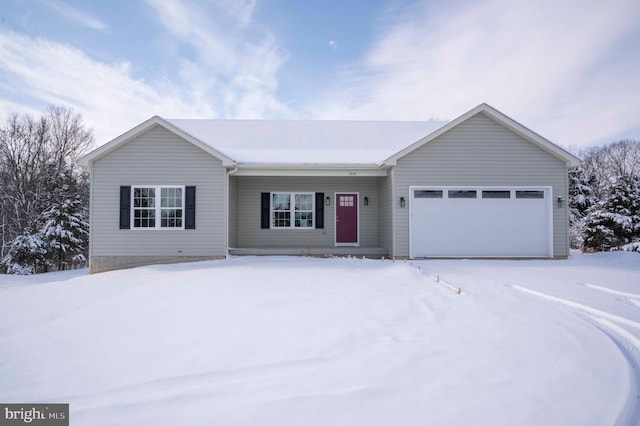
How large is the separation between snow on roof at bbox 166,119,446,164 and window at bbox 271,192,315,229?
1538mm

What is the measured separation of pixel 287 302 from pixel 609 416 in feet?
12.6

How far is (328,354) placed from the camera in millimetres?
3377

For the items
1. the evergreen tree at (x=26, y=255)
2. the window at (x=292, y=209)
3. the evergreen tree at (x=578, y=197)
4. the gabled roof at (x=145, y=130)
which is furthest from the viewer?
the evergreen tree at (x=578, y=197)

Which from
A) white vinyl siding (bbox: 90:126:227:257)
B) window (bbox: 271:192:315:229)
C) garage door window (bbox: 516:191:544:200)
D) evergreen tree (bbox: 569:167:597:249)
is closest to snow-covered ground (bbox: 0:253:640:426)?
white vinyl siding (bbox: 90:126:227:257)

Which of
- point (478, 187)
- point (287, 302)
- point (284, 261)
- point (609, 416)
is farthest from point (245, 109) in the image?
point (609, 416)

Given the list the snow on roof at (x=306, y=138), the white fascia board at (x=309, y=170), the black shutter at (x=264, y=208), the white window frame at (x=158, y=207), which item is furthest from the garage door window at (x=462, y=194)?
the white window frame at (x=158, y=207)

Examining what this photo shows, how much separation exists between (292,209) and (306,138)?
291 centimetres

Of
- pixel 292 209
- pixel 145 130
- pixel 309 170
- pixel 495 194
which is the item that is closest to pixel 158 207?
pixel 145 130

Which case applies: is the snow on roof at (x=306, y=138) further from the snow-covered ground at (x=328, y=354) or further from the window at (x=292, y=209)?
the snow-covered ground at (x=328, y=354)

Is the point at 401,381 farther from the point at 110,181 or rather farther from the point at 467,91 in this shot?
the point at 467,91

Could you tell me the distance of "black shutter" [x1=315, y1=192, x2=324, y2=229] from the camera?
1246cm

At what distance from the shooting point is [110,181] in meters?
10.4

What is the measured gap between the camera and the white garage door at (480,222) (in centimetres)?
1087

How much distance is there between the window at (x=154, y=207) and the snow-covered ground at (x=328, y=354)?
4.00m
